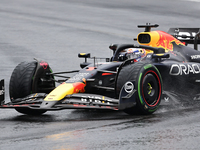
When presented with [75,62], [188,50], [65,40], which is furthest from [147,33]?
[65,40]

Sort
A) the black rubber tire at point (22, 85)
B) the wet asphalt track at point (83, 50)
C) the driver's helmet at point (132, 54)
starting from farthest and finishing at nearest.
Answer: the driver's helmet at point (132, 54), the black rubber tire at point (22, 85), the wet asphalt track at point (83, 50)

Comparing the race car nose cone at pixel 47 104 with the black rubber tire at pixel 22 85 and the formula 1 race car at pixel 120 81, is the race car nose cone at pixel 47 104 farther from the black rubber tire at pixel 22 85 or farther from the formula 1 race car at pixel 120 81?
the black rubber tire at pixel 22 85

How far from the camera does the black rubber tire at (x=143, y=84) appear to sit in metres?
7.96

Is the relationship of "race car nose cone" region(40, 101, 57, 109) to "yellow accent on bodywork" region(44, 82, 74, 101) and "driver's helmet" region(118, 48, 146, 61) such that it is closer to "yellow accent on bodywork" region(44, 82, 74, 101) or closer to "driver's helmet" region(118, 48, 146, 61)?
"yellow accent on bodywork" region(44, 82, 74, 101)

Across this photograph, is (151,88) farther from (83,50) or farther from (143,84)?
(83,50)

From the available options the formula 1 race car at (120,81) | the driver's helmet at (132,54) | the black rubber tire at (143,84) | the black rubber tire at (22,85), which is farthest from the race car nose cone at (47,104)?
the driver's helmet at (132,54)

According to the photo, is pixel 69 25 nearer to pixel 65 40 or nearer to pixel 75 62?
pixel 65 40

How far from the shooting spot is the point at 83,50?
19.9 metres

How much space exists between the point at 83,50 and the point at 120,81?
12018 mm

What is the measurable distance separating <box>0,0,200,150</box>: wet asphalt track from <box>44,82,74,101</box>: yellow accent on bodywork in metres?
0.41

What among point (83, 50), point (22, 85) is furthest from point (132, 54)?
point (83, 50)

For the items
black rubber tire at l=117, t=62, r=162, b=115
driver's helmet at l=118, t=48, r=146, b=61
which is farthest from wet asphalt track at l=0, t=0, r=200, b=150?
driver's helmet at l=118, t=48, r=146, b=61

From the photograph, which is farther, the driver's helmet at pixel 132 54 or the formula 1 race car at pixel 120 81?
the driver's helmet at pixel 132 54

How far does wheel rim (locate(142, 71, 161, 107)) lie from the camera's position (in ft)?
26.7
